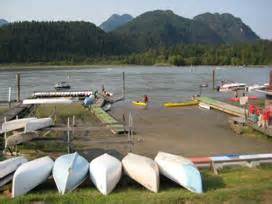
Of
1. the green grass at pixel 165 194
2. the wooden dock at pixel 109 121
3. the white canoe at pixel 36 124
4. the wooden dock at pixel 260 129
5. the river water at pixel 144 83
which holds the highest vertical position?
the white canoe at pixel 36 124

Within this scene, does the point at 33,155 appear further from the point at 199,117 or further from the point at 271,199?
the point at 199,117

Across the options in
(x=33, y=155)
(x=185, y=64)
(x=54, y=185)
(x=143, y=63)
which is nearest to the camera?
(x=54, y=185)

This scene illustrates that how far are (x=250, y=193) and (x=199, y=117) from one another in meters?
20.3

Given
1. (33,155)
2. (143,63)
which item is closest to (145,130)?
(33,155)

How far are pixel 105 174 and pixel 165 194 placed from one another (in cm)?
173

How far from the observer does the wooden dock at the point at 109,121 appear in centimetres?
2217

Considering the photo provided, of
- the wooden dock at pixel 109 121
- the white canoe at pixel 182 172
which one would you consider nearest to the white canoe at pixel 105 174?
the white canoe at pixel 182 172

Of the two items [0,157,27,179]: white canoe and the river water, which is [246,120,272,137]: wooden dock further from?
the river water

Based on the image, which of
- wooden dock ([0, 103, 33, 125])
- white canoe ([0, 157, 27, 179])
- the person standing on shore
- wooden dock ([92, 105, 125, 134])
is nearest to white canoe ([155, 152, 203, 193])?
white canoe ([0, 157, 27, 179])

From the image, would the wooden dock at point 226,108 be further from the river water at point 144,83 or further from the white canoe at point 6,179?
the white canoe at point 6,179

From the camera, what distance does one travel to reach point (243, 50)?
17525cm

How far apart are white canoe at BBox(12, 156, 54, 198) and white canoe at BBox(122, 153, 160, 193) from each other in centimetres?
222

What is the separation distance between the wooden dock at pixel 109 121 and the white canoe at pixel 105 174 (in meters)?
6.14

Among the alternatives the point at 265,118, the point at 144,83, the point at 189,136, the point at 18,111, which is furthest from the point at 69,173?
the point at 144,83
